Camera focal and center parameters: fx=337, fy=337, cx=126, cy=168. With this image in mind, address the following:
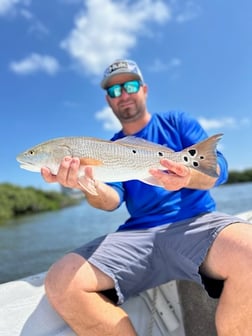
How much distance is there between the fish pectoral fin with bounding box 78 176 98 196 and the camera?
2.12 metres

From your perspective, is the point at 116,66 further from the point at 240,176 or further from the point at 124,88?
the point at 240,176

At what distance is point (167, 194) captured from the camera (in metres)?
2.44

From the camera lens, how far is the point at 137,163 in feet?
6.85

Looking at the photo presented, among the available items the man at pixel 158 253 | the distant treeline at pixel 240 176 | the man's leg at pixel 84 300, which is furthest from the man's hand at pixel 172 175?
the distant treeline at pixel 240 176

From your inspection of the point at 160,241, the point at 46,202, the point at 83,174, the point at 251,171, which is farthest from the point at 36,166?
the point at 251,171

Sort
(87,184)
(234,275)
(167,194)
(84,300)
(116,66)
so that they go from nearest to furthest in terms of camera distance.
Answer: (234,275) → (84,300) → (87,184) → (167,194) → (116,66)

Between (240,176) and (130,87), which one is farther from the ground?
(130,87)

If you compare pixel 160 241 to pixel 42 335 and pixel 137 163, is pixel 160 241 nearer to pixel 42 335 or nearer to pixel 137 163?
pixel 137 163

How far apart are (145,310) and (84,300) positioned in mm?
766

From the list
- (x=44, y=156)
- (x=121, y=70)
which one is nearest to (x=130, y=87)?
(x=121, y=70)

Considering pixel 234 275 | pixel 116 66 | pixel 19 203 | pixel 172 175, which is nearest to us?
pixel 234 275

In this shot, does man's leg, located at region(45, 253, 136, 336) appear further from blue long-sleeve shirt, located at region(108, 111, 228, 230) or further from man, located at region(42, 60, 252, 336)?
blue long-sleeve shirt, located at region(108, 111, 228, 230)

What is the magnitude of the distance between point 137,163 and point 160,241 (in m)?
0.54

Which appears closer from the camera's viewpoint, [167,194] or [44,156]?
[44,156]
